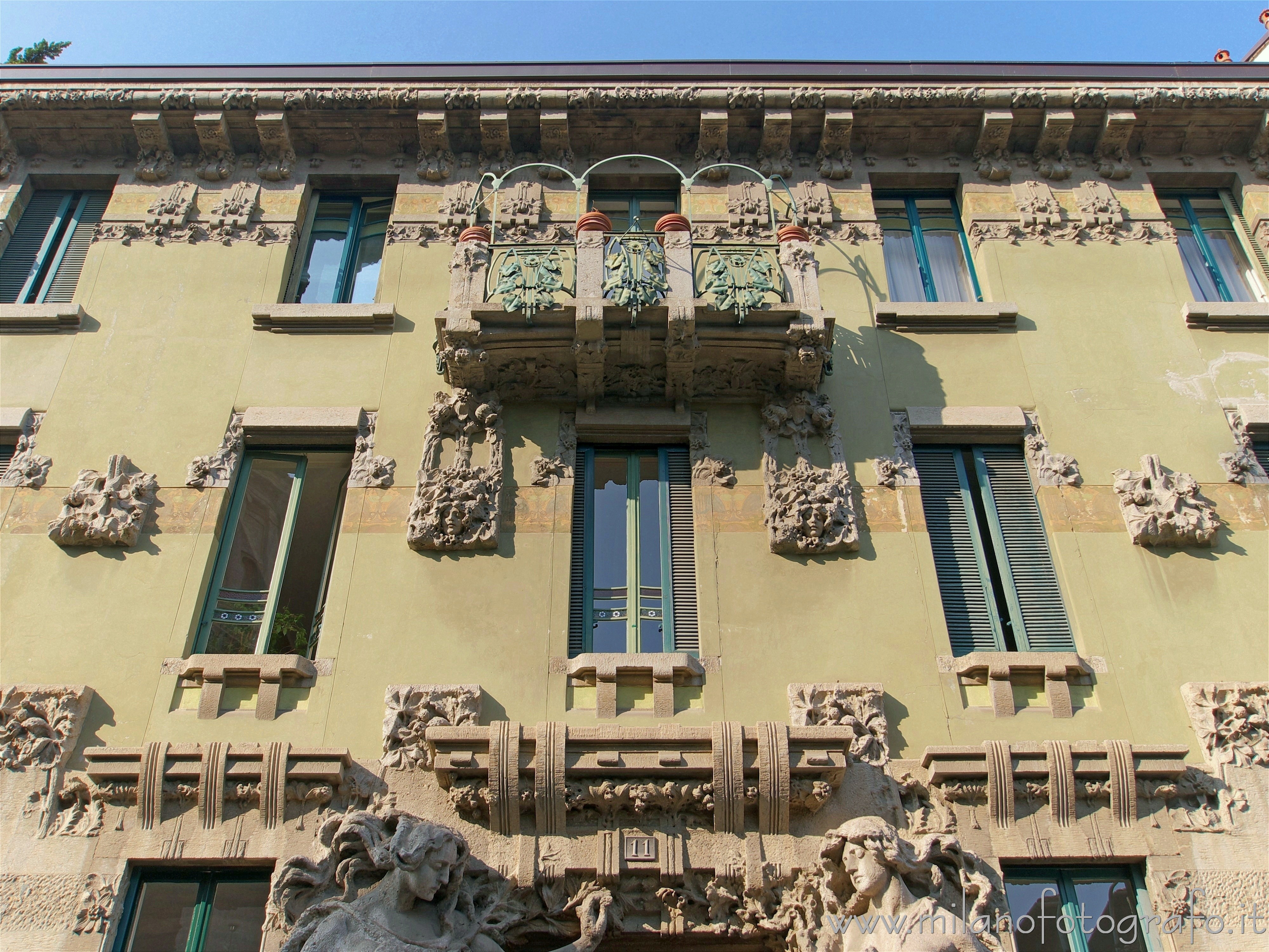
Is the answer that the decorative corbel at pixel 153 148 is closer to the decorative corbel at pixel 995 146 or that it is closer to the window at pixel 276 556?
the window at pixel 276 556

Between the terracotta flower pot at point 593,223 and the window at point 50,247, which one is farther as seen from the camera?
the window at point 50,247

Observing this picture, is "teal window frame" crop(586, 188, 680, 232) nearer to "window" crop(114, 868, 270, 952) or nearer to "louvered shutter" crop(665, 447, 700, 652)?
"louvered shutter" crop(665, 447, 700, 652)

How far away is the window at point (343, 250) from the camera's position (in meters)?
13.0

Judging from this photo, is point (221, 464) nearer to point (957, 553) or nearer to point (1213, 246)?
point (957, 553)

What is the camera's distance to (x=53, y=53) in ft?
60.8

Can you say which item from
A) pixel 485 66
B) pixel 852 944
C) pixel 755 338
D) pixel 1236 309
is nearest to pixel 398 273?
pixel 485 66

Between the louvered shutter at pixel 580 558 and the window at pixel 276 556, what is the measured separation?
2.33 meters

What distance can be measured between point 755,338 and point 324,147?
6.42 meters

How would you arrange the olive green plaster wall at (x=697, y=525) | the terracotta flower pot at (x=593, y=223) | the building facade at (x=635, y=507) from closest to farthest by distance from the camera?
the building facade at (x=635, y=507) → the olive green plaster wall at (x=697, y=525) → the terracotta flower pot at (x=593, y=223)

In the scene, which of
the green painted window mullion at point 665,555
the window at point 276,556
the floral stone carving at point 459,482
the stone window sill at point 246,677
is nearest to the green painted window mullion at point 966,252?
the green painted window mullion at point 665,555

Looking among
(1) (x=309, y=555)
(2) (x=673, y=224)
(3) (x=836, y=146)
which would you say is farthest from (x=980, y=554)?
(1) (x=309, y=555)

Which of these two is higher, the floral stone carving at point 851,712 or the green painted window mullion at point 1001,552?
the green painted window mullion at point 1001,552

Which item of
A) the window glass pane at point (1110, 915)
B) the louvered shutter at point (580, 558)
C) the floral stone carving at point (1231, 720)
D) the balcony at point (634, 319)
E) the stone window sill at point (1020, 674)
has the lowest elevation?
the window glass pane at point (1110, 915)

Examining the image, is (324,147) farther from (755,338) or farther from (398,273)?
(755,338)
